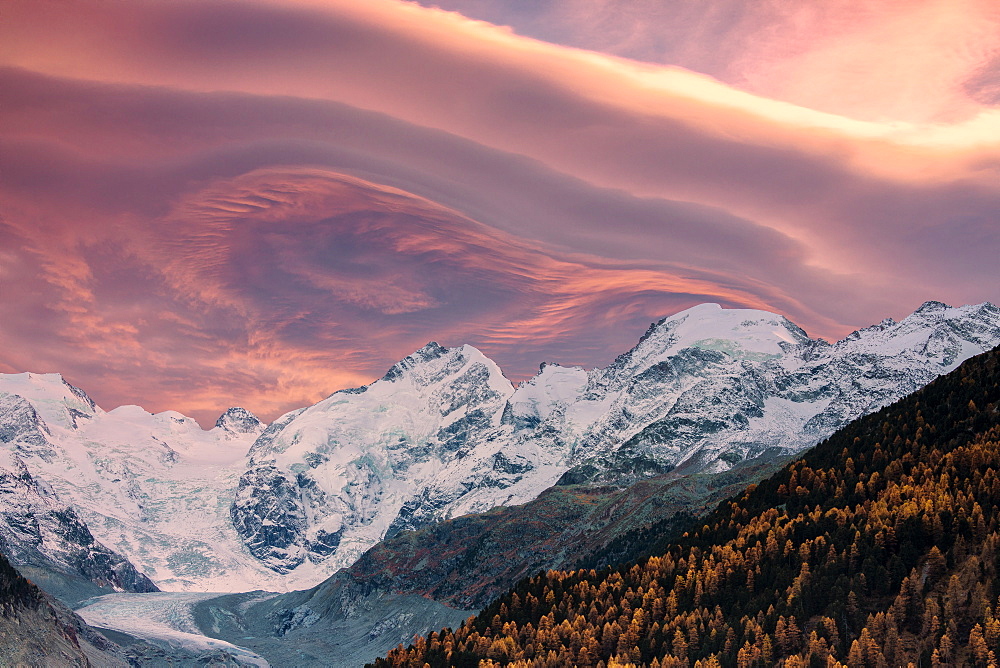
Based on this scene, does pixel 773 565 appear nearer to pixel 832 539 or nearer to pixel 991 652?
pixel 832 539

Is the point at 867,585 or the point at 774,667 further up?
the point at 867,585

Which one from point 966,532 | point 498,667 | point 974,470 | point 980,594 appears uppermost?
point 974,470

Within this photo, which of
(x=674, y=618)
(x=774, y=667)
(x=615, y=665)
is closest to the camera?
(x=774, y=667)

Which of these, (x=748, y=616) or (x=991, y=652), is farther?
(x=748, y=616)

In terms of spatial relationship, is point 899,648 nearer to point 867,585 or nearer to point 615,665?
point 867,585

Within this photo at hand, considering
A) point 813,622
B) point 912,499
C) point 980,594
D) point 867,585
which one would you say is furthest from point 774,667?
point 912,499

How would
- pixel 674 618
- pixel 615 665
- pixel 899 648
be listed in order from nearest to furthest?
1. pixel 899 648
2. pixel 615 665
3. pixel 674 618

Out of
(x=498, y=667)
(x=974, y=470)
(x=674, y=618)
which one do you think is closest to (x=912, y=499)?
(x=974, y=470)

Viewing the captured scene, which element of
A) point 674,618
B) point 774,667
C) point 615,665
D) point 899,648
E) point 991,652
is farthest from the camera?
point 674,618

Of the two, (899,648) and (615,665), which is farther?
(615,665)

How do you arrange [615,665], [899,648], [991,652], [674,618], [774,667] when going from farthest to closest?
[674,618]
[615,665]
[774,667]
[899,648]
[991,652]
